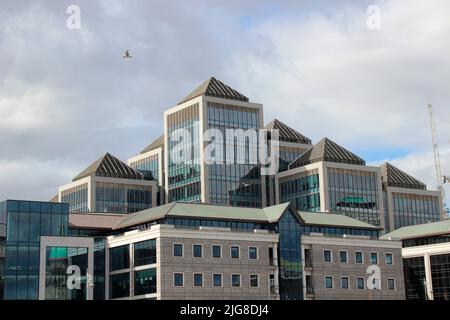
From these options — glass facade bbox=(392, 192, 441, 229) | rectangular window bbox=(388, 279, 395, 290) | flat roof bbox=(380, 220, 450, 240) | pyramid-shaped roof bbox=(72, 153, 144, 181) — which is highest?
pyramid-shaped roof bbox=(72, 153, 144, 181)

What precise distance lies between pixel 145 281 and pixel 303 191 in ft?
223

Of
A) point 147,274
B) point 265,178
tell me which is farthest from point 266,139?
point 147,274

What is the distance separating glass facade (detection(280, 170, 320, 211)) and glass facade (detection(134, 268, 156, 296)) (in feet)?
207

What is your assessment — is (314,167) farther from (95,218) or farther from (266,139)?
(95,218)

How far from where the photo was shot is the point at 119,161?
195 metres

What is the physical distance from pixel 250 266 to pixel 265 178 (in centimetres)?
6331

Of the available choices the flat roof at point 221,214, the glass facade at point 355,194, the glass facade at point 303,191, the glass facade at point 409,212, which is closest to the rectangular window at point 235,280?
the flat roof at point 221,214

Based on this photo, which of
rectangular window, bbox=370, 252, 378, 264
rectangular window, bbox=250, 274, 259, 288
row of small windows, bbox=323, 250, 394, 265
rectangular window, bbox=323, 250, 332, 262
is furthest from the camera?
rectangular window, bbox=370, 252, 378, 264

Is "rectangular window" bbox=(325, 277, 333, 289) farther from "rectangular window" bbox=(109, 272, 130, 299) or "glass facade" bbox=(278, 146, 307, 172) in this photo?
"glass facade" bbox=(278, 146, 307, 172)

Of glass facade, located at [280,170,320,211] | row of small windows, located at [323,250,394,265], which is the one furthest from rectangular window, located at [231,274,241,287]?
glass facade, located at [280,170,320,211]

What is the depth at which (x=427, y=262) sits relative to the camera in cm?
15200

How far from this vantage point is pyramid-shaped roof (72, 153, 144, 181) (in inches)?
7416

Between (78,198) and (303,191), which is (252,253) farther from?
(78,198)
